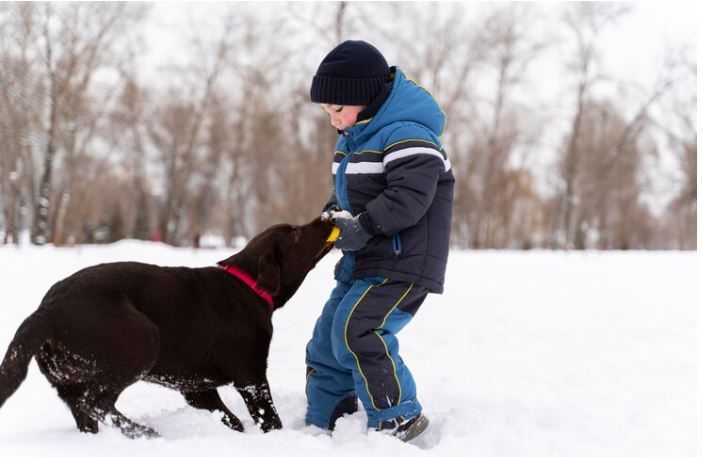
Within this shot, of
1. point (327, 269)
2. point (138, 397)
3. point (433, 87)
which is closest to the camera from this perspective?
point (138, 397)

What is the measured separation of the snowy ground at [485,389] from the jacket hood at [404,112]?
1.61 meters

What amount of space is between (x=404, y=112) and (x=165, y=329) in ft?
5.41

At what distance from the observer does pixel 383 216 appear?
325 centimetres

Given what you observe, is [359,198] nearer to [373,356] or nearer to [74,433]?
[373,356]

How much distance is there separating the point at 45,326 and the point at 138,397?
4.62 ft

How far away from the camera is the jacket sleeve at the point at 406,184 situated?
10.6 feet

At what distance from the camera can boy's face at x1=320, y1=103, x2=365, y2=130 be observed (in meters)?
3.58

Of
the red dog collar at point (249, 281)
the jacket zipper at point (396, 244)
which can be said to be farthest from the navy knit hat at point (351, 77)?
the red dog collar at point (249, 281)

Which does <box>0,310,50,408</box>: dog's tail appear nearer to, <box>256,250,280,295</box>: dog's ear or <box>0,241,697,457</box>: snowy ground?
<box>0,241,697,457</box>: snowy ground

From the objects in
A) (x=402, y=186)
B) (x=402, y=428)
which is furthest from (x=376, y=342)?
(x=402, y=186)

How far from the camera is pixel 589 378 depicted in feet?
16.4

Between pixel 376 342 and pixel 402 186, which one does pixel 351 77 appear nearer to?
pixel 402 186

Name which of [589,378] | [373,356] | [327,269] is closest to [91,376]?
[373,356]

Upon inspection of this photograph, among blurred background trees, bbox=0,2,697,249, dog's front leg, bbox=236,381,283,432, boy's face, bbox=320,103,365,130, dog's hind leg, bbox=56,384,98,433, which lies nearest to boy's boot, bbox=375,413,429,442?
dog's front leg, bbox=236,381,283,432
